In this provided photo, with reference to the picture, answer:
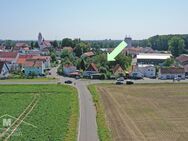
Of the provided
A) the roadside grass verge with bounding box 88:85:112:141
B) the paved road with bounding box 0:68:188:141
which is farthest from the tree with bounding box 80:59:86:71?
the roadside grass verge with bounding box 88:85:112:141

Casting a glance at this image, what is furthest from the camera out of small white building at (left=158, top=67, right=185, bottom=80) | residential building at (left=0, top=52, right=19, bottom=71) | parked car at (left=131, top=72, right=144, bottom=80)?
residential building at (left=0, top=52, right=19, bottom=71)

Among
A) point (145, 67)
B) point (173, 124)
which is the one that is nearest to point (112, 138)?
point (173, 124)

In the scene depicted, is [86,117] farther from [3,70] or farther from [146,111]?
[3,70]

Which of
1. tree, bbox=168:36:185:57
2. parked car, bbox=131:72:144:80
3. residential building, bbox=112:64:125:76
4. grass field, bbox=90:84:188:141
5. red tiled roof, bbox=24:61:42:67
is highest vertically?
tree, bbox=168:36:185:57

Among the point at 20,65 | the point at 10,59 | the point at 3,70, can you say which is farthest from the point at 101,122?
the point at 10,59

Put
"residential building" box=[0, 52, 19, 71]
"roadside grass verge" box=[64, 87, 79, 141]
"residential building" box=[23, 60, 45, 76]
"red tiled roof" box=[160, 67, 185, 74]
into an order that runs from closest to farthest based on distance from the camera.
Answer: "roadside grass verge" box=[64, 87, 79, 141] < "red tiled roof" box=[160, 67, 185, 74] < "residential building" box=[23, 60, 45, 76] < "residential building" box=[0, 52, 19, 71]

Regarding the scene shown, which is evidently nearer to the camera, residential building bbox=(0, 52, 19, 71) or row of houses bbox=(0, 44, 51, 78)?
row of houses bbox=(0, 44, 51, 78)

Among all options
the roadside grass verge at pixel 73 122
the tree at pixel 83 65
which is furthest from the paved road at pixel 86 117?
the tree at pixel 83 65

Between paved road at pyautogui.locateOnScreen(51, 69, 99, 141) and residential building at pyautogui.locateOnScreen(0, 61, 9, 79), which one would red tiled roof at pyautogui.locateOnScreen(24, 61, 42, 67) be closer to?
residential building at pyautogui.locateOnScreen(0, 61, 9, 79)

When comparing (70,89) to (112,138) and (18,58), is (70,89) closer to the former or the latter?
(112,138)
